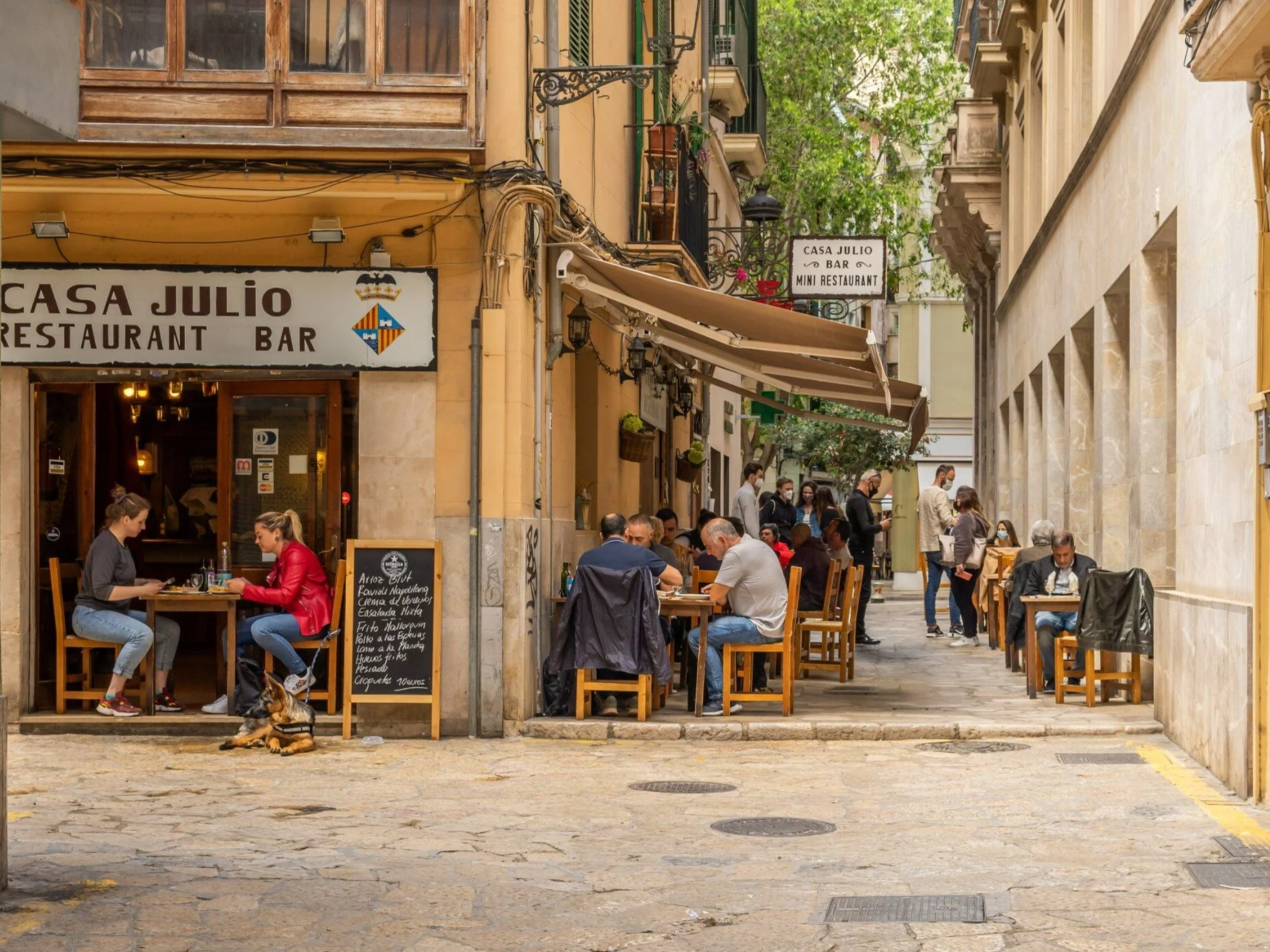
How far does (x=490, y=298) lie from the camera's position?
1198 centimetres

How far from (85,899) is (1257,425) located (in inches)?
241

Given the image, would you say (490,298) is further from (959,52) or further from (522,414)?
(959,52)

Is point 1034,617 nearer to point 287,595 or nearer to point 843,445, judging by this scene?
point 287,595

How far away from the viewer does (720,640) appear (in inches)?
499

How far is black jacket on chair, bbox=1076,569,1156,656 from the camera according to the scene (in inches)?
489

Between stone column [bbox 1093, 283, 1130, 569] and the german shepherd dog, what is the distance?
7620 millimetres

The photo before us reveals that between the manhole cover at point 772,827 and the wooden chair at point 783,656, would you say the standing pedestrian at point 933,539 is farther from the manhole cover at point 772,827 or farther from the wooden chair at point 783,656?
the manhole cover at point 772,827

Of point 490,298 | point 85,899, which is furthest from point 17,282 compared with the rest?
point 85,899

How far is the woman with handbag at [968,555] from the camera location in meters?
20.0

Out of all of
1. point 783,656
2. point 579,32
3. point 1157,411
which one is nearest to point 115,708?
point 783,656

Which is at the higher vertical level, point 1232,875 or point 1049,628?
point 1049,628

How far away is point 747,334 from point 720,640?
312 cm

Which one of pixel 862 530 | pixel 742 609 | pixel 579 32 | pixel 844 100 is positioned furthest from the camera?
pixel 844 100

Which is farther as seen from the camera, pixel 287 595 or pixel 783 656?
Answer: pixel 783 656
